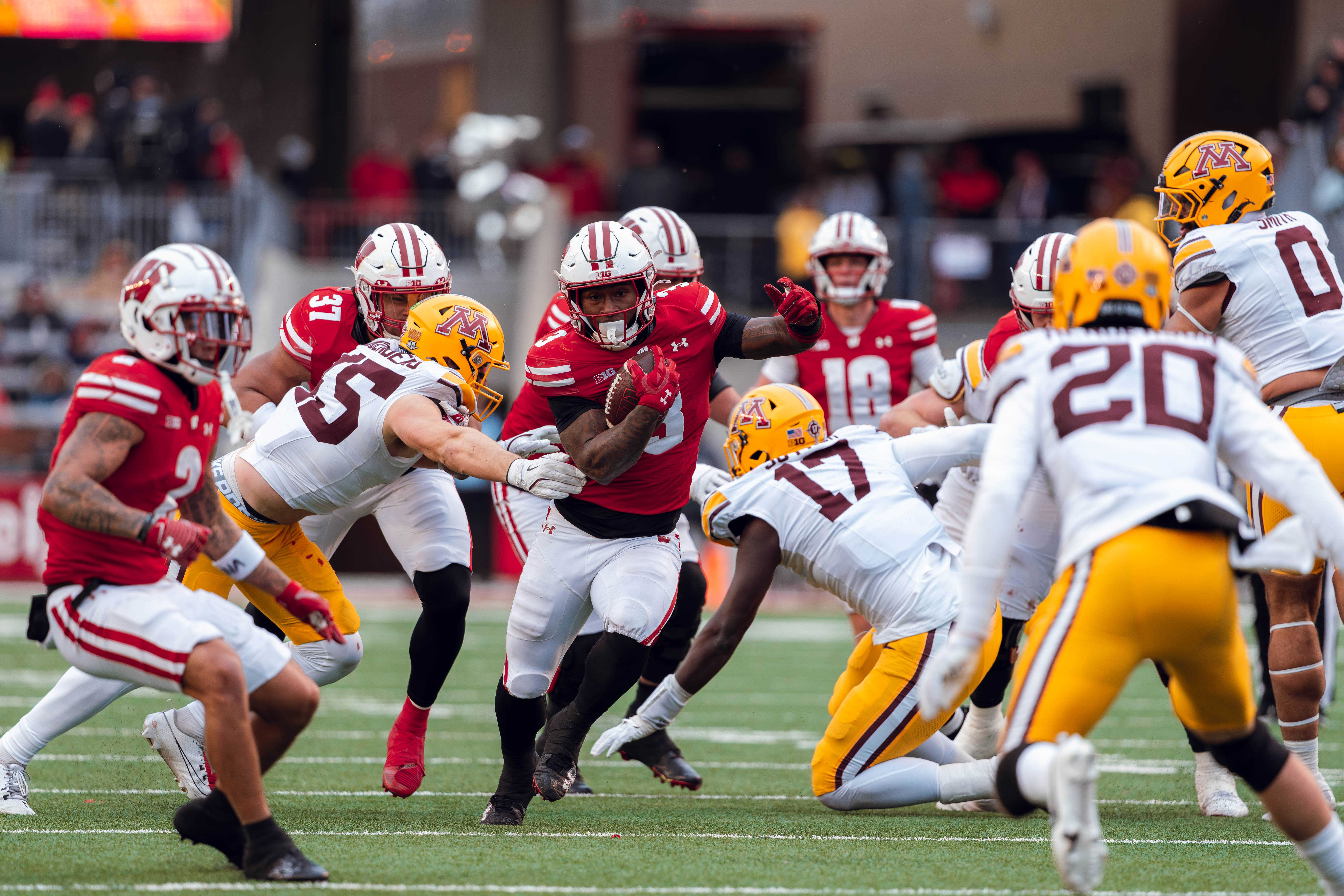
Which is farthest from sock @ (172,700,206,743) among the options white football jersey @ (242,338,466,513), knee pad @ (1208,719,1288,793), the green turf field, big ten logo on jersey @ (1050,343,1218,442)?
knee pad @ (1208,719,1288,793)

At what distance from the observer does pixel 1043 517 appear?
216 inches

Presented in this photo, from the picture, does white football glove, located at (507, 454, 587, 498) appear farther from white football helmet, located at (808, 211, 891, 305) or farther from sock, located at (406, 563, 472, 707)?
white football helmet, located at (808, 211, 891, 305)

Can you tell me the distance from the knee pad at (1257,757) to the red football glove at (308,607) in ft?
Answer: 7.24

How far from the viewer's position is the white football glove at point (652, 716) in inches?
199

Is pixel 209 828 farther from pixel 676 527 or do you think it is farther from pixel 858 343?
pixel 858 343

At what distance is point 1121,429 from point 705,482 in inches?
94.7

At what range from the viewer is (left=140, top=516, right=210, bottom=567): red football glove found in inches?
152

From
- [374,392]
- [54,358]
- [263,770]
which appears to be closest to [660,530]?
[374,392]

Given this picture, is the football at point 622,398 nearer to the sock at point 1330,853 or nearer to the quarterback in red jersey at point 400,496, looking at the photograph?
the quarterback in red jersey at point 400,496

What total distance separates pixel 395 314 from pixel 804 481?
1704mm

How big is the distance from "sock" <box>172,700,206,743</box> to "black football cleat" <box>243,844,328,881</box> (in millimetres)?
1351

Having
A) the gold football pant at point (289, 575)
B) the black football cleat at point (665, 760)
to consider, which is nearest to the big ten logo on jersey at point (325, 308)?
the gold football pant at point (289, 575)

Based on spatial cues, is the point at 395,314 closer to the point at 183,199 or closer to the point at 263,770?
the point at 263,770

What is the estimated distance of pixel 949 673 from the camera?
3.55m
